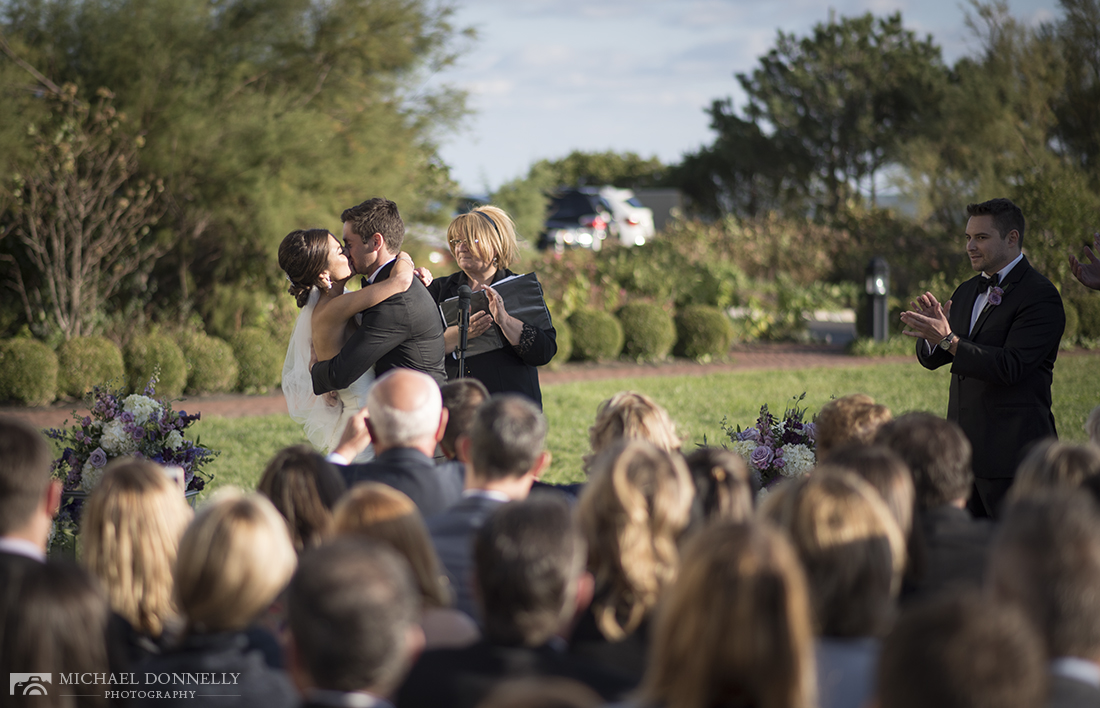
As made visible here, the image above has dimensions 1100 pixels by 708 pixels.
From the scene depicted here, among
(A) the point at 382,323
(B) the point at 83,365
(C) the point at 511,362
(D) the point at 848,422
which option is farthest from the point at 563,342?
(D) the point at 848,422

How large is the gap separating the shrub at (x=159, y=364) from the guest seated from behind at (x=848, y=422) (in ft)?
32.1

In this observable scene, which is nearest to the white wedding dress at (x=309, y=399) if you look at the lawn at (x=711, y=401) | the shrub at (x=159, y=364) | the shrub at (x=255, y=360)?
the lawn at (x=711, y=401)

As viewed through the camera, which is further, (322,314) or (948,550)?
(322,314)

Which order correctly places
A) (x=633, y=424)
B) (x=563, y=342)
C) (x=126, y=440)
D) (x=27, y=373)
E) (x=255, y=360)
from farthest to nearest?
(x=563, y=342) → (x=255, y=360) → (x=27, y=373) → (x=126, y=440) → (x=633, y=424)

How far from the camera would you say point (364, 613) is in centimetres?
188

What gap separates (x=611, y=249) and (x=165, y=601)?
18107 mm

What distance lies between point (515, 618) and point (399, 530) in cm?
53

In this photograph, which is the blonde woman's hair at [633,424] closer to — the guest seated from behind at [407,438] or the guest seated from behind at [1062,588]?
the guest seated from behind at [407,438]

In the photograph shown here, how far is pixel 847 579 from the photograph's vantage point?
2172 mm

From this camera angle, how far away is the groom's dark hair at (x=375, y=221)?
15.5 ft

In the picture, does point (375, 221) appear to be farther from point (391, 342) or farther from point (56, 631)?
point (56, 631)

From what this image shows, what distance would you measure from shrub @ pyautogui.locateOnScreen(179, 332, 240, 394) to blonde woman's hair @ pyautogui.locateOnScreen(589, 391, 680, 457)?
9707mm

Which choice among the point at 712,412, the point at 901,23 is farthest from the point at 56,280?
the point at 901,23

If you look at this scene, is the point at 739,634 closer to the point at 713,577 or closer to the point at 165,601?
the point at 713,577
